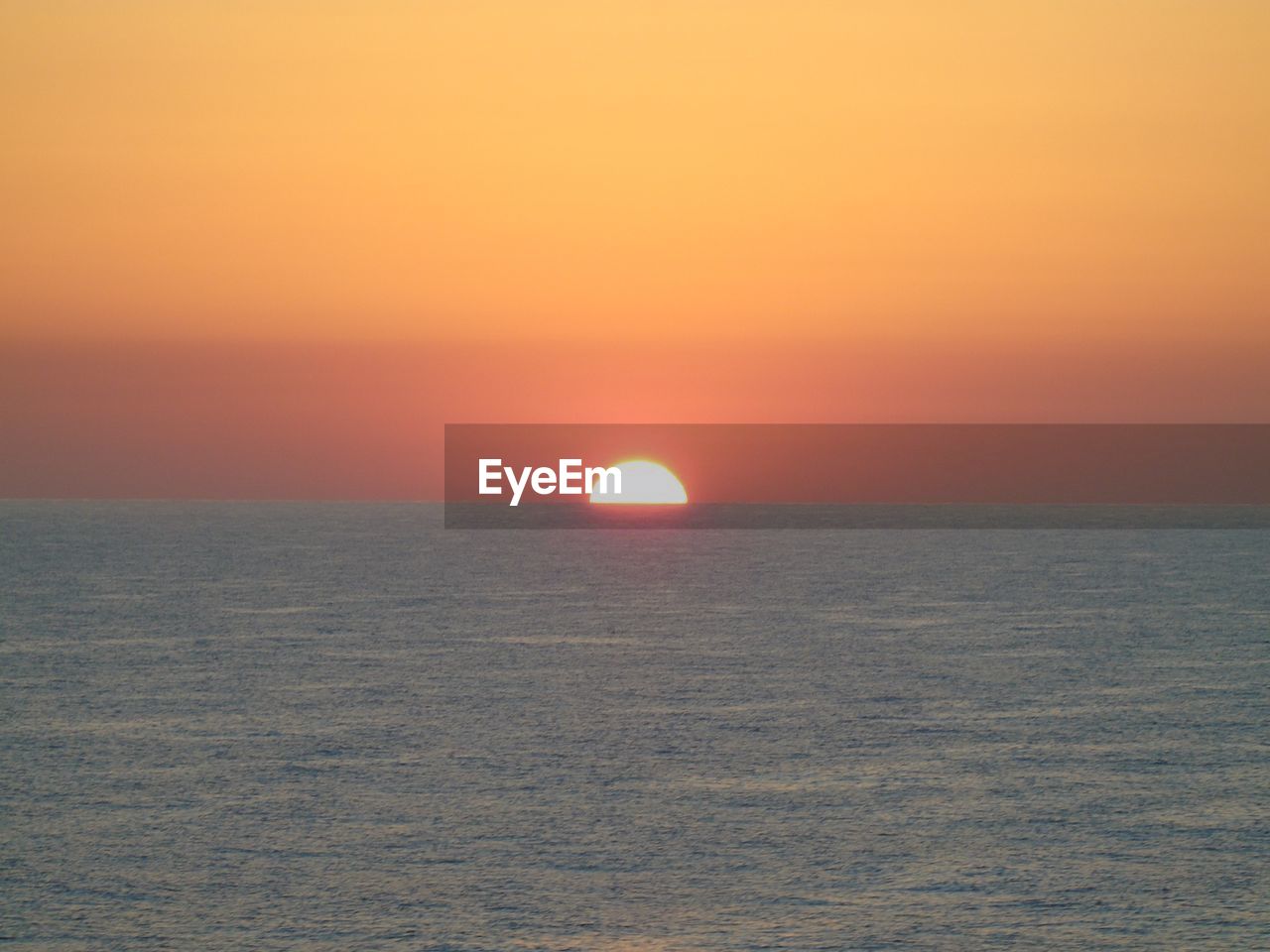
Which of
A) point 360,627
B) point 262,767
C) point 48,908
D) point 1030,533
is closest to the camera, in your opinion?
point 48,908

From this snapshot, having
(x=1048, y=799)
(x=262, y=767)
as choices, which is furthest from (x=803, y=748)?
(x=262, y=767)

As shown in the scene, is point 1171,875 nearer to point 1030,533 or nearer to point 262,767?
point 262,767

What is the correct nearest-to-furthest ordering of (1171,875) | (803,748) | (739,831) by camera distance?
(1171,875), (739,831), (803,748)

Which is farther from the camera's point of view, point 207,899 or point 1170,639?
point 1170,639

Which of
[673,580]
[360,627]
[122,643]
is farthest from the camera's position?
[673,580]

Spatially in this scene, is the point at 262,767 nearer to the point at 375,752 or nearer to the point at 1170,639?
the point at 375,752

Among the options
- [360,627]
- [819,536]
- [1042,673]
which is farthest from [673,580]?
[819,536]
